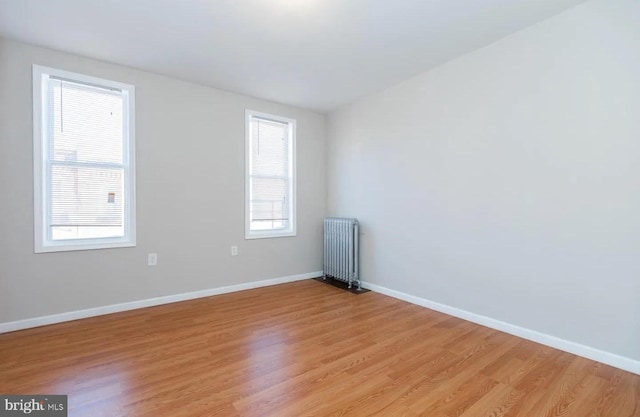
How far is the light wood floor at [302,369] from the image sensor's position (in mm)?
1692

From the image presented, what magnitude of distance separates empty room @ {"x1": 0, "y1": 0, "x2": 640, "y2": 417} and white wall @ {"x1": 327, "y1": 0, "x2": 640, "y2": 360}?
2 centimetres

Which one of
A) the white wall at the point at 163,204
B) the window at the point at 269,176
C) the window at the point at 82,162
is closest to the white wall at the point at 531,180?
the window at the point at 269,176

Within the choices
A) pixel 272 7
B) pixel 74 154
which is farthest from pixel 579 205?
pixel 74 154

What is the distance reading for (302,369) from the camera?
2.06 m

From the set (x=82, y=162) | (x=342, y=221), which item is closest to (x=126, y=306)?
(x=82, y=162)

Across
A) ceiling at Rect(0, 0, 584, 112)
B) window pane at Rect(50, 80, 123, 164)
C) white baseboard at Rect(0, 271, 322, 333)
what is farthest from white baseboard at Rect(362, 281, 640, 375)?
window pane at Rect(50, 80, 123, 164)

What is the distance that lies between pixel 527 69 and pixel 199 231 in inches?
142

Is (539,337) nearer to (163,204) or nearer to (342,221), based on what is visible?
(342,221)

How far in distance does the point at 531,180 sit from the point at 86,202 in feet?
13.3

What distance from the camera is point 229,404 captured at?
169 centimetres

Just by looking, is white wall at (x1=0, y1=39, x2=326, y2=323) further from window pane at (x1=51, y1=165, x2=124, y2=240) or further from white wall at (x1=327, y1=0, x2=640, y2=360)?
white wall at (x1=327, y1=0, x2=640, y2=360)

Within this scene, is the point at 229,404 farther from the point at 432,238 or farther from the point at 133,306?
the point at 432,238

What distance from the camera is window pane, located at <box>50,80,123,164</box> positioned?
2855 mm

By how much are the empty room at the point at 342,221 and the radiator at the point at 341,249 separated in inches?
1.6
